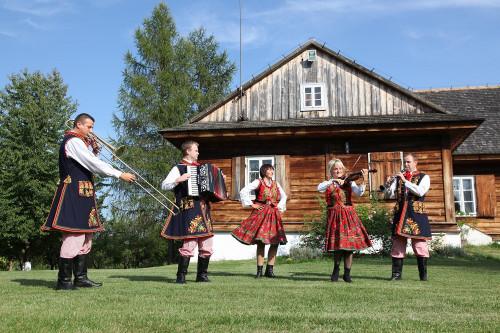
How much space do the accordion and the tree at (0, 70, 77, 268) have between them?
53.9ft

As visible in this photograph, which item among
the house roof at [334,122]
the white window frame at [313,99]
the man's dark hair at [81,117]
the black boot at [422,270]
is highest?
the white window frame at [313,99]

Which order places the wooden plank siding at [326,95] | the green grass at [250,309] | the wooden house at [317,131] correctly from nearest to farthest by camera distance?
the green grass at [250,309]
the wooden house at [317,131]
the wooden plank siding at [326,95]

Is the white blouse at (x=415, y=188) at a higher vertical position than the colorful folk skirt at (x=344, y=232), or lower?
higher

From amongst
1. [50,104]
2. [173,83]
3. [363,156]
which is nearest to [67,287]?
[363,156]

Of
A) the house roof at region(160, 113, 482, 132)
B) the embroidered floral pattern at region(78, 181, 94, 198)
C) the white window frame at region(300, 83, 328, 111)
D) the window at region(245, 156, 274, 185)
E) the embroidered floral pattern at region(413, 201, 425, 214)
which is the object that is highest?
the white window frame at region(300, 83, 328, 111)

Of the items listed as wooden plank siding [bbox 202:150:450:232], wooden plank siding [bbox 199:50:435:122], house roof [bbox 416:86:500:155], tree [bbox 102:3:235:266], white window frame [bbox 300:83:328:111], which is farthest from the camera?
tree [bbox 102:3:235:266]

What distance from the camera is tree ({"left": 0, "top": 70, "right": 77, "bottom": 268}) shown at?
2161 cm

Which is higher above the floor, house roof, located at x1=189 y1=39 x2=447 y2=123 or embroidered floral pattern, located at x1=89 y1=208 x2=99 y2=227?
house roof, located at x1=189 y1=39 x2=447 y2=123

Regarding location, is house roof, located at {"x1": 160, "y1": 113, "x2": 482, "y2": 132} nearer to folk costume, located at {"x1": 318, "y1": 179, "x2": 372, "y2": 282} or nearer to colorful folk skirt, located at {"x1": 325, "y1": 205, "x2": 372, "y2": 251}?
folk costume, located at {"x1": 318, "y1": 179, "x2": 372, "y2": 282}

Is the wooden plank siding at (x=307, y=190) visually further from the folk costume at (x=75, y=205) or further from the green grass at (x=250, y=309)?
the folk costume at (x=75, y=205)

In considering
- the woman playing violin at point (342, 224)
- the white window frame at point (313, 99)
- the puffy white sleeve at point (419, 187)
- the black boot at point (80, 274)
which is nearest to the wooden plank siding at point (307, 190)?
the white window frame at point (313, 99)

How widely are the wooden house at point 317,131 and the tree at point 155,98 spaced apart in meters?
9.34

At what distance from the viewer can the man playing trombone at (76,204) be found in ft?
19.7

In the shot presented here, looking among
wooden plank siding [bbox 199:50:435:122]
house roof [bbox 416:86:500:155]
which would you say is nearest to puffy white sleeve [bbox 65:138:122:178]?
wooden plank siding [bbox 199:50:435:122]
